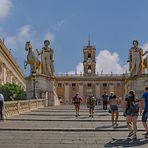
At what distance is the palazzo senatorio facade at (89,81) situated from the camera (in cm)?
12125

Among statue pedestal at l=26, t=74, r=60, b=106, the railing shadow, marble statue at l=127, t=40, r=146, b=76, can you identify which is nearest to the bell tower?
statue pedestal at l=26, t=74, r=60, b=106

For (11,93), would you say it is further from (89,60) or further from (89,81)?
(89,81)

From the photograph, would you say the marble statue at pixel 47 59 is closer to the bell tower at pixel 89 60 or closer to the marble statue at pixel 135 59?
the marble statue at pixel 135 59

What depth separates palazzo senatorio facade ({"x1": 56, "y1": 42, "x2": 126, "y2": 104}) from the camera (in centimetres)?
12125

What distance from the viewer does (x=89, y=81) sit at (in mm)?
122250

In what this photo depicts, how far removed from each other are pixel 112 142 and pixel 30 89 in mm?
32779

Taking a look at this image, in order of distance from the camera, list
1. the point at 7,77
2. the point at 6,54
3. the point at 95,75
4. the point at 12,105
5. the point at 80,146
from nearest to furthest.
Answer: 1. the point at 80,146
2. the point at 12,105
3. the point at 6,54
4. the point at 7,77
5. the point at 95,75

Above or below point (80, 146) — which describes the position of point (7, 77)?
above

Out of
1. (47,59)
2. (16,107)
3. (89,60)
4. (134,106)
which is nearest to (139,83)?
(47,59)

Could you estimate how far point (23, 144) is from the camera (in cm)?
1204

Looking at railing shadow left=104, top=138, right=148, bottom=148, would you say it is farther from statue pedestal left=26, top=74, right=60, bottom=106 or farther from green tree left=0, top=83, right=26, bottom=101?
green tree left=0, top=83, right=26, bottom=101

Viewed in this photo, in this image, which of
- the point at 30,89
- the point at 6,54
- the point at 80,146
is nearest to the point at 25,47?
the point at 30,89

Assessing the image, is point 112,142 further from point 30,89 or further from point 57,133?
point 30,89

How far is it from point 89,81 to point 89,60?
6503 millimetres
